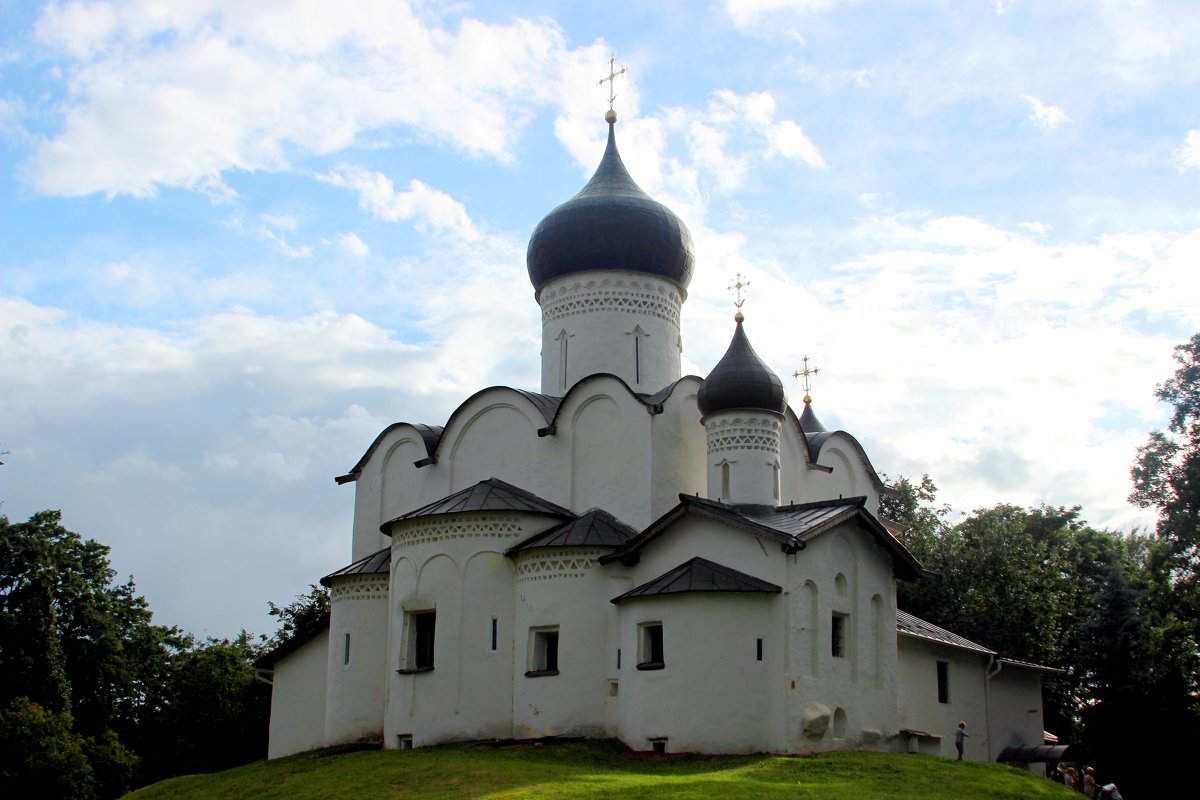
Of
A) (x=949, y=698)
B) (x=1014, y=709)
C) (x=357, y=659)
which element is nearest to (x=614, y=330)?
(x=357, y=659)

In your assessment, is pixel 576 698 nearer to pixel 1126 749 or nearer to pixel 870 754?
pixel 870 754

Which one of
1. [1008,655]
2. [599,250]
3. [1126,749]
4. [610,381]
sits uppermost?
[599,250]

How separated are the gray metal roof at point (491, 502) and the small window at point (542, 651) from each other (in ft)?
5.70

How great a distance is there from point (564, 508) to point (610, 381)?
2.12 m

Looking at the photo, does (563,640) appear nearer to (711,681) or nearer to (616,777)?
(711,681)

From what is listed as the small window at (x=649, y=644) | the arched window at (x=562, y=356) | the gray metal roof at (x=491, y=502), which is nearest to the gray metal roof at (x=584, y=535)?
the gray metal roof at (x=491, y=502)

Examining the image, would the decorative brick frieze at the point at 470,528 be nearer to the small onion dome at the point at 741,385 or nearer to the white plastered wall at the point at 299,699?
the small onion dome at the point at 741,385

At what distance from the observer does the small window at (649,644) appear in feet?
52.3

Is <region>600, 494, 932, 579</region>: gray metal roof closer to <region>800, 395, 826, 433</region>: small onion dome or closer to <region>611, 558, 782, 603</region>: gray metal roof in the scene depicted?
<region>611, 558, 782, 603</region>: gray metal roof

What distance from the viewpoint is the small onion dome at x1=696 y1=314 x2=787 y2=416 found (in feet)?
58.6

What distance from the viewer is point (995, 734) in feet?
66.2

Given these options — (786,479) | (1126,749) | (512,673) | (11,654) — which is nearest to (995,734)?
(1126,749)

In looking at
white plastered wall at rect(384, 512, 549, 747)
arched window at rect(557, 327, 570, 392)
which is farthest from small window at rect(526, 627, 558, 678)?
arched window at rect(557, 327, 570, 392)

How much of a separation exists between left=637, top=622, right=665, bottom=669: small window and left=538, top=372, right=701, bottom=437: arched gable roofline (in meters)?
3.69
